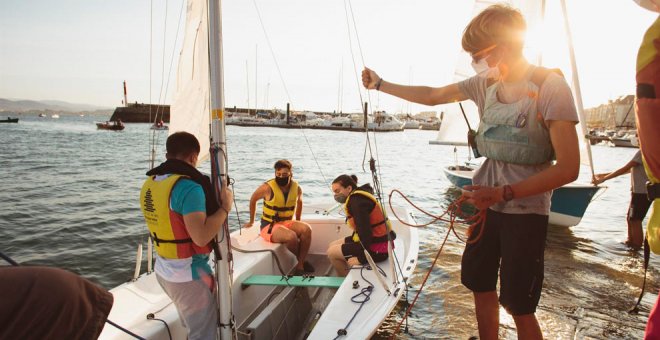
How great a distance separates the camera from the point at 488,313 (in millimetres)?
2193

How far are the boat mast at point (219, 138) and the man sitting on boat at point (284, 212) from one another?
2.40 metres

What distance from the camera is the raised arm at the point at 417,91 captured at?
7.39 ft

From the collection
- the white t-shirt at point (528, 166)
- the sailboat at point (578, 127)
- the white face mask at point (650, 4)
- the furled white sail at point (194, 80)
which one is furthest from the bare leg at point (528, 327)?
the sailboat at point (578, 127)

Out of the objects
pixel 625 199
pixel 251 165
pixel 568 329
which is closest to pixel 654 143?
pixel 568 329

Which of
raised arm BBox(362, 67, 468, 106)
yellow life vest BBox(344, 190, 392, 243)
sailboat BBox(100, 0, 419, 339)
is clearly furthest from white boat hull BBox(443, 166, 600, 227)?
raised arm BBox(362, 67, 468, 106)

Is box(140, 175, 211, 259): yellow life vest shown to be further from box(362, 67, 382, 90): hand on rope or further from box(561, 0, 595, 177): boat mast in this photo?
box(561, 0, 595, 177): boat mast

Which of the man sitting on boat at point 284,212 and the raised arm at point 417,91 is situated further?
the man sitting on boat at point 284,212

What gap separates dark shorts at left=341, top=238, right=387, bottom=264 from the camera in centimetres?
416

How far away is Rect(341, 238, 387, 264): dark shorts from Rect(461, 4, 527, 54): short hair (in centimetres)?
275

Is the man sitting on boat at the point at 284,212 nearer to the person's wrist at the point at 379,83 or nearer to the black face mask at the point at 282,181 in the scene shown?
the black face mask at the point at 282,181

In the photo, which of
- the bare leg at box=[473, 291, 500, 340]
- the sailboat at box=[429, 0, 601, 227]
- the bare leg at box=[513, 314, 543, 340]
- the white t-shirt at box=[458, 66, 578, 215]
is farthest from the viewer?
the sailboat at box=[429, 0, 601, 227]

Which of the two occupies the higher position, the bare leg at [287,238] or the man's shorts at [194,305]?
the man's shorts at [194,305]

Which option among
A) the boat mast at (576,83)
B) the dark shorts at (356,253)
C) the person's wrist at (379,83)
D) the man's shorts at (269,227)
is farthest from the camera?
the boat mast at (576,83)

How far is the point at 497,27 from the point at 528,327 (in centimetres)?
144
